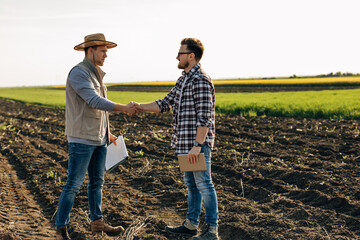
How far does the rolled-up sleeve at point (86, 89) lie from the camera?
12.4ft

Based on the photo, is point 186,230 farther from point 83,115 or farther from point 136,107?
point 83,115

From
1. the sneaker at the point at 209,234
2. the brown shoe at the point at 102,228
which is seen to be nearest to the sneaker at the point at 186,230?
the sneaker at the point at 209,234

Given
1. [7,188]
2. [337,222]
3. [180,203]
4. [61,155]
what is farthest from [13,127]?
[337,222]

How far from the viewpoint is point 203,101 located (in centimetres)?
367

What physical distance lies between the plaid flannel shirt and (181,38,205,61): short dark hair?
0.13 meters

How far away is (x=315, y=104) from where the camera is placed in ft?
52.6

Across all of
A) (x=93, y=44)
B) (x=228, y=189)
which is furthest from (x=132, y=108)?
(x=228, y=189)

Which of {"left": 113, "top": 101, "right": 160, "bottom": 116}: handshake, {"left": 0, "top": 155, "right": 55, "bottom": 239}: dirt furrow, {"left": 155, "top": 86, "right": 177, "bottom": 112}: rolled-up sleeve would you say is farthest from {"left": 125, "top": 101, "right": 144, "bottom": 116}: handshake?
{"left": 0, "top": 155, "right": 55, "bottom": 239}: dirt furrow

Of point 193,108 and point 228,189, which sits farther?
point 228,189

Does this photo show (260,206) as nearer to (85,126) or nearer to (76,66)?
(85,126)

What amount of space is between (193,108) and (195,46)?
2.11 ft

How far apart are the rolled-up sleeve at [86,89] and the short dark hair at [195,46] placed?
1.02 metres

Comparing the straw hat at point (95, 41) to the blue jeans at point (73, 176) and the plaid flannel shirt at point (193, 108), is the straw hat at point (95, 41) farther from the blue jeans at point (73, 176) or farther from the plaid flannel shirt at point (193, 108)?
the blue jeans at point (73, 176)

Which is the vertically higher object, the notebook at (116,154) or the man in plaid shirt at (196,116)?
the man in plaid shirt at (196,116)
